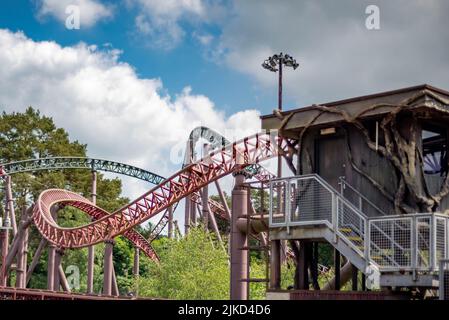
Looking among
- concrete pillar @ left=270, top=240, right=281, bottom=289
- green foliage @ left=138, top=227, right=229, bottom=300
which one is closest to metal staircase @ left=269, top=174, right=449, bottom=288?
concrete pillar @ left=270, top=240, right=281, bottom=289

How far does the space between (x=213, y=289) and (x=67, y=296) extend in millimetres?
8616

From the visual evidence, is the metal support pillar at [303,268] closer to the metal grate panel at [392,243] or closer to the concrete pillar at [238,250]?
the metal grate panel at [392,243]

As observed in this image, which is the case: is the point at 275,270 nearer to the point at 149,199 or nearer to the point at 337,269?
the point at 337,269

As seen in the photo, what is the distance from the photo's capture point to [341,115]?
16219mm

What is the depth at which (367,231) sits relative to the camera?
46.3ft

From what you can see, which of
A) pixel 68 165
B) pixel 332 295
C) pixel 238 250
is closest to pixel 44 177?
pixel 68 165

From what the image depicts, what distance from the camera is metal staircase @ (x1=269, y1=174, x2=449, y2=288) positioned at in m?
13.5

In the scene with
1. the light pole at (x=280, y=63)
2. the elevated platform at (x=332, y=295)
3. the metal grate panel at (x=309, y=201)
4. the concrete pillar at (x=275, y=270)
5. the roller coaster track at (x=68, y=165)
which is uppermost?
the light pole at (x=280, y=63)

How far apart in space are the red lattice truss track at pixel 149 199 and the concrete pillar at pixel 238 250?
12523mm

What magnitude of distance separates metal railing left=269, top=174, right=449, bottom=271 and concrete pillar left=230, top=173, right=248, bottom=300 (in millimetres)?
4086

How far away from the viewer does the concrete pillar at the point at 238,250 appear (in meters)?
20.4

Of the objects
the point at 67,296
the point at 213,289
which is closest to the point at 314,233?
the point at 67,296

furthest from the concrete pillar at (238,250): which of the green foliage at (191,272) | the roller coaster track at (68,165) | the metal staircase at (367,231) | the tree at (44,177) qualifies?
the tree at (44,177)
